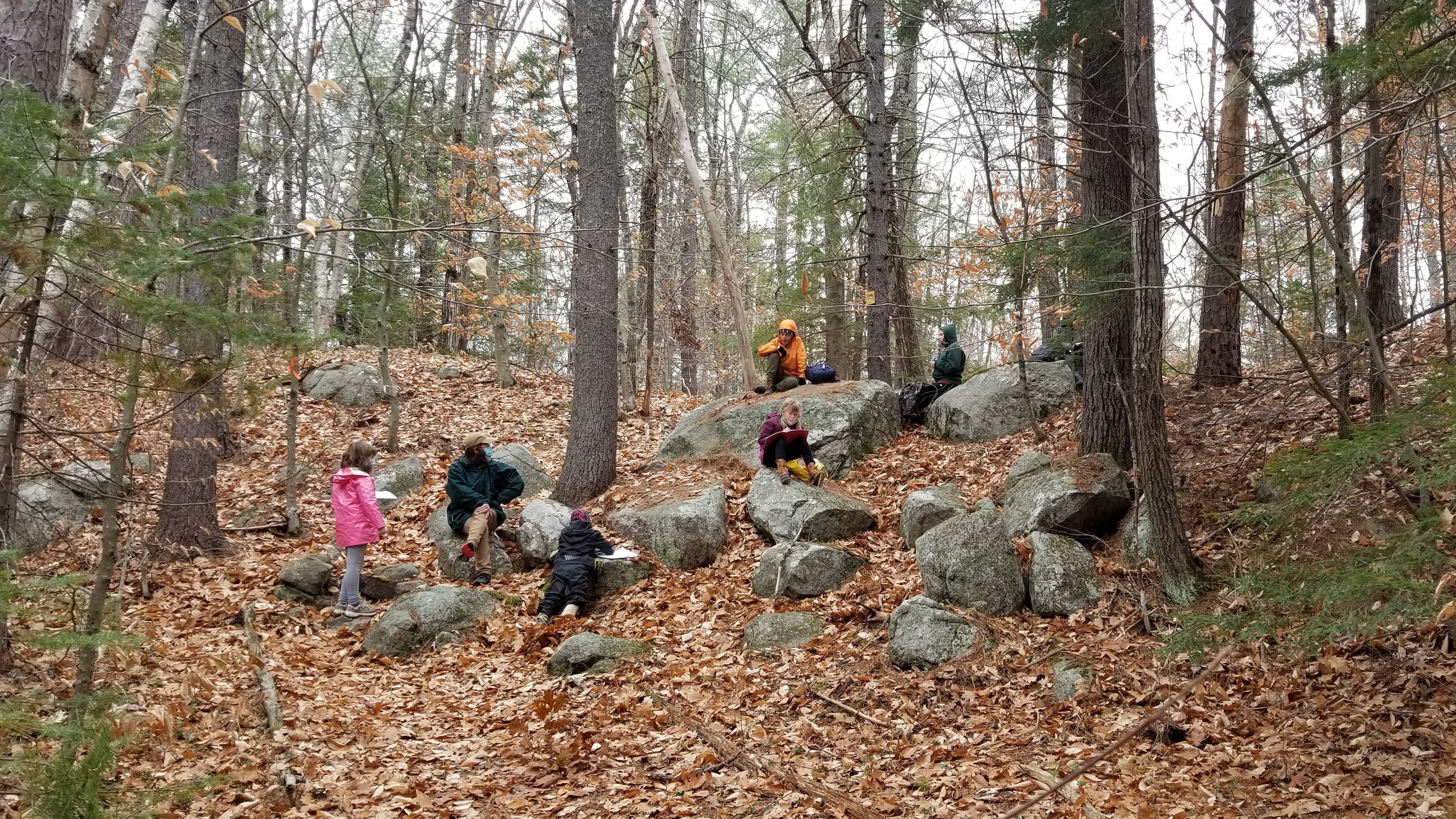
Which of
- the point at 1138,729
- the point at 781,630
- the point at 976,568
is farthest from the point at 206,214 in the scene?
the point at 1138,729

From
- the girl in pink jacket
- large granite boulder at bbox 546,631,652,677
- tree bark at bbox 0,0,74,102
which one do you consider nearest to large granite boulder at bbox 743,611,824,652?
large granite boulder at bbox 546,631,652,677

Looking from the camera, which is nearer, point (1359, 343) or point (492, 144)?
point (1359, 343)

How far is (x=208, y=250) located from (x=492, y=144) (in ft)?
42.0

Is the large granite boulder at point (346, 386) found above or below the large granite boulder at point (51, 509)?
above

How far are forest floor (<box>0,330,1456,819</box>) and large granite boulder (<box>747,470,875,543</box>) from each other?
23cm

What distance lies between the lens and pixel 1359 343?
498 cm

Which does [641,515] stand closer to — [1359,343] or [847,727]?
[847,727]

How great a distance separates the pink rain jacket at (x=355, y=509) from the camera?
25.9 feet

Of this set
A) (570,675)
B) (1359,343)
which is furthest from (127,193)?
(1359,343)

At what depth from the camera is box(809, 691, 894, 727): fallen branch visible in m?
5.45

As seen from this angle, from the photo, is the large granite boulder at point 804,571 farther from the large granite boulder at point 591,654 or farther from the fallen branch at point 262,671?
the fallen branch at point 262,671

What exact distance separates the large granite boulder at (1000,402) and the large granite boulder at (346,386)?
9.63 meters

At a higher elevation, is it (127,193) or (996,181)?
(996,181)

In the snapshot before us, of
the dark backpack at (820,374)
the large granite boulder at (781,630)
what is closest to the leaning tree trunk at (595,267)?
the dark backpack at (820,374)
